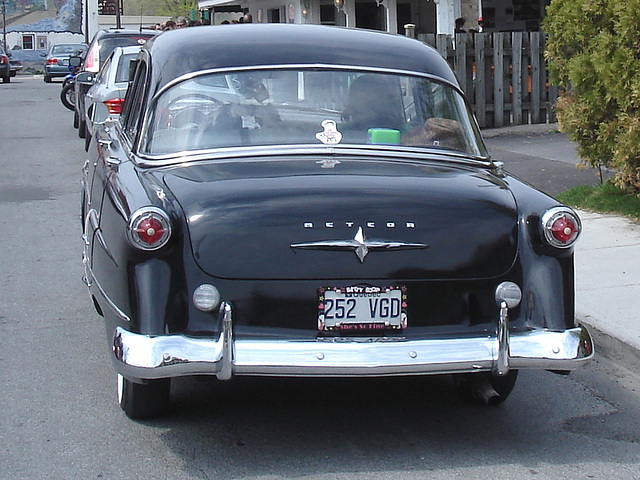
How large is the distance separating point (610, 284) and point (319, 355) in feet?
12.3

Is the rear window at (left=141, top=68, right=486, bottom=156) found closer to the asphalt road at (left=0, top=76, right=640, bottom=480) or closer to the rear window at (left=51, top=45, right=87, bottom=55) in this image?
the asphalt road at (left=0, top=76, right=640, bottom=480)

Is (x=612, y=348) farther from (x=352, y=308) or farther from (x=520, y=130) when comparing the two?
(x=520, y=130)

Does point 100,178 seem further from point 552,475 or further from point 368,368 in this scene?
point 552,475

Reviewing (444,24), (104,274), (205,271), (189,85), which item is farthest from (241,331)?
(444,24)

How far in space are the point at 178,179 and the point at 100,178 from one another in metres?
1.05

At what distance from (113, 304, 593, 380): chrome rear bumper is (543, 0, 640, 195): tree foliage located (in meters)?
5.16

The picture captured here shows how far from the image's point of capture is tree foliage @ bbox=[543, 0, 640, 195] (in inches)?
355

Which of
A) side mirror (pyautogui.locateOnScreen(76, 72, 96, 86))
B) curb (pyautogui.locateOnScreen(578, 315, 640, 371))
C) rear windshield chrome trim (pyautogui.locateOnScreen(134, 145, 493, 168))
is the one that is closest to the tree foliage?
curb (pyautogui.locateOnScreen(578, 315, 640, 371))

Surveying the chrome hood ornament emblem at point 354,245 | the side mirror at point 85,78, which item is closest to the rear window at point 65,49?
the side mirror at point 85,78

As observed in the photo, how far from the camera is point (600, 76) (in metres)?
9.42

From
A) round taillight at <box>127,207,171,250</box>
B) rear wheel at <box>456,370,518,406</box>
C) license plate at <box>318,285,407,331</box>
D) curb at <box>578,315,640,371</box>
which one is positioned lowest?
curb at <box>578,315,640,371</box>

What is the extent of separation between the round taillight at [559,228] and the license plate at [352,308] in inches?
30.8

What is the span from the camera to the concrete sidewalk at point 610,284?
6.20 m

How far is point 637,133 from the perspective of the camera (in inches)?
354
